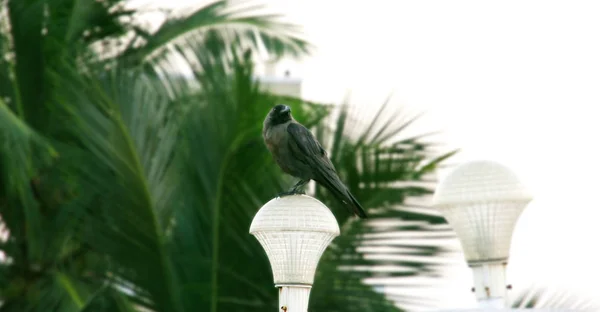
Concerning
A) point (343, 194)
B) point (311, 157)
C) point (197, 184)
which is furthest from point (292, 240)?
point (197, 184)

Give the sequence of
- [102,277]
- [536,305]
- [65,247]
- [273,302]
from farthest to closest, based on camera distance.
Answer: [65,247] → [102,277] → [273,302] → [536,305]

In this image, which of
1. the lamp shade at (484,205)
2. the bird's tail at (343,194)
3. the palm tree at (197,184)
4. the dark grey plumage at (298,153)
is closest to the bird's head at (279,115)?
the dark grey plumage at (298,153)

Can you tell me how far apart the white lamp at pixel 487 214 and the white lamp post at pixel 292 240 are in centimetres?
81

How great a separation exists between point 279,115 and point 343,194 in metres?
0.49

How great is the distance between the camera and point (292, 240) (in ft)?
13.6

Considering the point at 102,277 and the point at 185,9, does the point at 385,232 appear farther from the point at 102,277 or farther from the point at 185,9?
the point at 185,9

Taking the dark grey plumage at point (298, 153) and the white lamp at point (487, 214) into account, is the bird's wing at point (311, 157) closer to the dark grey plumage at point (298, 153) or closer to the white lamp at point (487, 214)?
the dark grey plumage at point (298, 153)

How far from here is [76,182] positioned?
8703mm

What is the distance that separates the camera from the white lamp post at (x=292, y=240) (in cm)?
412

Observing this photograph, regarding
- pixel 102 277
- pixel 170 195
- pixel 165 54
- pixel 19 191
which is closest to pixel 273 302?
pixel 170 195

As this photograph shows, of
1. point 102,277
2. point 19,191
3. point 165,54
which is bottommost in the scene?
point 102,277

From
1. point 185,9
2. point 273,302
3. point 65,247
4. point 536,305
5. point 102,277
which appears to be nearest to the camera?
point 536,305

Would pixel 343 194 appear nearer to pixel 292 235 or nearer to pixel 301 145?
pixel 301 145

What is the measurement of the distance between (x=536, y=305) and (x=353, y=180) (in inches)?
69.2
